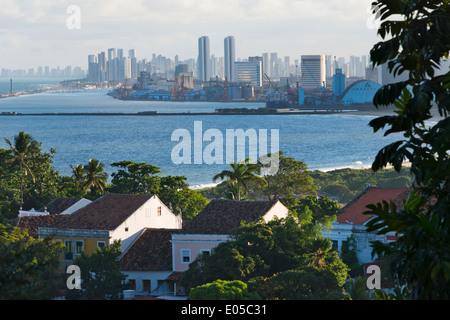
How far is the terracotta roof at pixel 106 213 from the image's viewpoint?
101 feet

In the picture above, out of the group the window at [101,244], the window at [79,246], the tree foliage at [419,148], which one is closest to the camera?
the tree foliage at [419,148]

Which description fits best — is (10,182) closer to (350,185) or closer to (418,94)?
(350,185)

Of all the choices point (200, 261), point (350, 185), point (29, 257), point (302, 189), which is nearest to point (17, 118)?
point (350, 185)

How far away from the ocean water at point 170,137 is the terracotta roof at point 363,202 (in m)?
52.9

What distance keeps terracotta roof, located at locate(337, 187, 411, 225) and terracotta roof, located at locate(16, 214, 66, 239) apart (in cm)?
1257

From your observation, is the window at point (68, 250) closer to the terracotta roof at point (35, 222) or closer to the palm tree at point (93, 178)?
the terracotta roof at point (35, 222)

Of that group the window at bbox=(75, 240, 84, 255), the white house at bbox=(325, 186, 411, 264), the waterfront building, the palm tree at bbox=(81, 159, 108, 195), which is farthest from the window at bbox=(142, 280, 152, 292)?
the palm tree at bbox=(81, 159, 108, 195)

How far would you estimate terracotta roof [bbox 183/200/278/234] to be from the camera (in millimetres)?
28950

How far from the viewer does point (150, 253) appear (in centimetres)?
2966

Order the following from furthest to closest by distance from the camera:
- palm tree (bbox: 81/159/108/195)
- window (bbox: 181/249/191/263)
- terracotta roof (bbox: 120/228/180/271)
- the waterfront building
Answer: palm tree (bbox: 81/159/108/195)
the waterfront building
terracotta roof (bbox: 120/228/180/271)
window (bbox: 181/249/191/263)

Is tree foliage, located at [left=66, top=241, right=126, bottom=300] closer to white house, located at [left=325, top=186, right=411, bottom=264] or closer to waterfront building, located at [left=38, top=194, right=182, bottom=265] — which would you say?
waterfront building, located at [left=38, top=194, right=182, bottom=265]

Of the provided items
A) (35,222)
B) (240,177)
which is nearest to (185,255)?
(35,222)

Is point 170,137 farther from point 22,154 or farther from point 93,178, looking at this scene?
point 93,178

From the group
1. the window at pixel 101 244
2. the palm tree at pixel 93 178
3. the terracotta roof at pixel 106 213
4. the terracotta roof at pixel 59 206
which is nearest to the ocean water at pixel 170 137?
the palm tree at pixel 93 178
